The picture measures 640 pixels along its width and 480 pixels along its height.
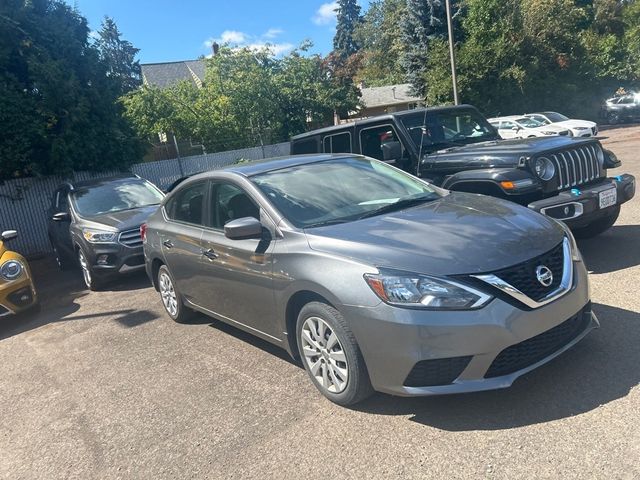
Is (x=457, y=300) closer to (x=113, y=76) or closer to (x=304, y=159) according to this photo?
(x=304, y=159)

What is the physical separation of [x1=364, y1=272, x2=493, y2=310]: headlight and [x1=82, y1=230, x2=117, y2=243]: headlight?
237 inches

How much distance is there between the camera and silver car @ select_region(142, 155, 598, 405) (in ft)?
9.95

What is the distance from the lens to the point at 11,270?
671 centimetres

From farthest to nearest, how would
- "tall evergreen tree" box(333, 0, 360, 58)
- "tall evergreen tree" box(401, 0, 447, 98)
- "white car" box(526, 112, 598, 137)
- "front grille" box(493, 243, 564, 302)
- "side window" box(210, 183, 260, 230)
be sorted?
"tall evergreen tree" box(333, 0, 360, 58) < "tall evergreen tree" box(401, 0, 447, 98) < "white car" box(526, 112, 598, 137) < "side window" box(210, 183, 260, 230) < "front grille" box(493, 243, 564, 302)

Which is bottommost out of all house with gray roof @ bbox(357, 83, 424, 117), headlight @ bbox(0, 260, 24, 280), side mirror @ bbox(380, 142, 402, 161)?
headlight @ bbox(0, 260, 24, 280)

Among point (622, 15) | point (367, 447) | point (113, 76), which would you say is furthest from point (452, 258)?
point (622, 15)

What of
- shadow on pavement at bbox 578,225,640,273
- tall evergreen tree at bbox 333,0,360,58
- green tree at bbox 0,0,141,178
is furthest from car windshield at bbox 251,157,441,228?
tall evergreen tree at bbox 333,0,360,58

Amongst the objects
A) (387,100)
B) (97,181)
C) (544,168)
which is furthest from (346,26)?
(544,168)

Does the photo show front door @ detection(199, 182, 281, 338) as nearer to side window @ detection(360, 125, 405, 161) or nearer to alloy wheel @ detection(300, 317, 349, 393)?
alloy wheel @ detection(300, 317, 349, 393)

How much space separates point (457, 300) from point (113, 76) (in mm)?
14523

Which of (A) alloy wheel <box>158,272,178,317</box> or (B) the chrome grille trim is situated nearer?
(B) the chrome grille trim

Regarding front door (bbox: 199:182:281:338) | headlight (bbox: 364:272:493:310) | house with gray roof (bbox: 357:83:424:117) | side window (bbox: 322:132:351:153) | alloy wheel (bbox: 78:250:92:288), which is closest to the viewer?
headlight (bbox: 364:272:493:310)

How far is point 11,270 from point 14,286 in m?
0.21

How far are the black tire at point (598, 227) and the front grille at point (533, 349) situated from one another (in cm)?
334
